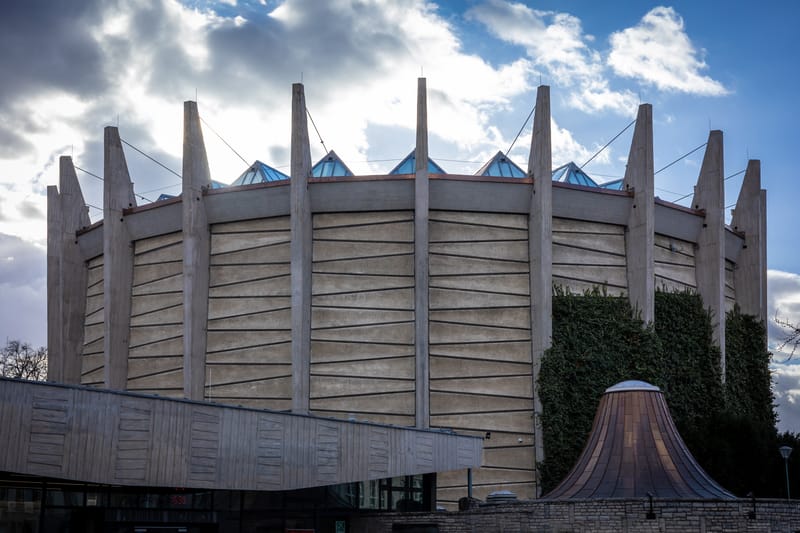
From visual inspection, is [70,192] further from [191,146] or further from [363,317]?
[363,317]

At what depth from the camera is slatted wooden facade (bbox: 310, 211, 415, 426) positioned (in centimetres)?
3925

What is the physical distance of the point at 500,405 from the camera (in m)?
39.6

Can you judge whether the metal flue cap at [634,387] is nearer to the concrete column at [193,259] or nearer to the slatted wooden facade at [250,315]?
the slatted wooden facade at [250,315]

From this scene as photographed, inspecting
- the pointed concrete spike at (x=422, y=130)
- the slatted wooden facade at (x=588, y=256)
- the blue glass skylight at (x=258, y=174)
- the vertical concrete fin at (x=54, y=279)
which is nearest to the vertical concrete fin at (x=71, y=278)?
the vertical concrete fin at (x=54, y=279)

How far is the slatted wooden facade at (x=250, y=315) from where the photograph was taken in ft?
131

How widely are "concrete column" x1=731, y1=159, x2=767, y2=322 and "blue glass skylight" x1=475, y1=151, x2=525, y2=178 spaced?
1092 centimetres

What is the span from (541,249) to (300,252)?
959 cm

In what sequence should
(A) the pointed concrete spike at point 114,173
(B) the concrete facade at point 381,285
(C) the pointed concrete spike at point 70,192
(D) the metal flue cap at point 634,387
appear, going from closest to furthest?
1. (D) the metal flue cap at point 634,387
2. (B) the concrete facade at point 381,285
3. (A) the pointed concrete spike at point 114,173
4. (C) the pointed concrete spike at point 70,192

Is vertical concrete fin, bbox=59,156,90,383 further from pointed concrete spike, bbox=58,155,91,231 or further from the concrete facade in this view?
the concrete facade

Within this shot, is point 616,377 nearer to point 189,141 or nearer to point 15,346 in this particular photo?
point 189,141

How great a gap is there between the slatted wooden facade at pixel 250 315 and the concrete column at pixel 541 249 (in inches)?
392

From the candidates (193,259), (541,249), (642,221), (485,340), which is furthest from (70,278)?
(642,221)

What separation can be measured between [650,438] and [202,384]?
2093 centimetres

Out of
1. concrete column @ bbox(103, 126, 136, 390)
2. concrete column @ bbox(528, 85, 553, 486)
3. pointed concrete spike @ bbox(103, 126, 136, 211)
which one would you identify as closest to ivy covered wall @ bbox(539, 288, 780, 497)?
concrete column @ bbox(528, 85, 553, 486)
